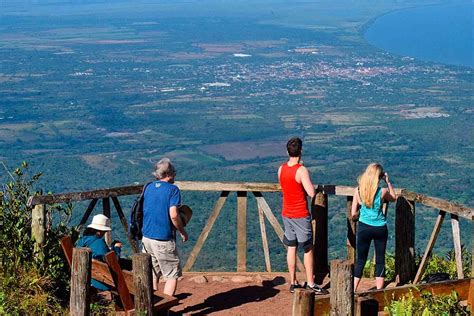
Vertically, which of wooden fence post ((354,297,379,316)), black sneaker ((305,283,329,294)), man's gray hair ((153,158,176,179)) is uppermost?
man's gray hair ((153,158,176,179))

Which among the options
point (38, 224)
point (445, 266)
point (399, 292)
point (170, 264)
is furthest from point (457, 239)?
point (38, 224)

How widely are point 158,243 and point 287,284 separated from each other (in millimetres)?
1736

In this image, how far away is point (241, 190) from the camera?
28.7 ft

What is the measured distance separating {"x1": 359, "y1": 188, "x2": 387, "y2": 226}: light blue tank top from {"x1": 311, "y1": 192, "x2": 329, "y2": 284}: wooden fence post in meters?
0.73

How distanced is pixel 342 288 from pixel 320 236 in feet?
11.4

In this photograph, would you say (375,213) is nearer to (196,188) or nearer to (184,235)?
(184,235)

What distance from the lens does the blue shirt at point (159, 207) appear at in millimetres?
7145

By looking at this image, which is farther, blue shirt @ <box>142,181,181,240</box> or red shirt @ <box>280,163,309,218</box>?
red shirt @ <box>280,163,309,218</box>

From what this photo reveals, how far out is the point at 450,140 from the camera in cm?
8750

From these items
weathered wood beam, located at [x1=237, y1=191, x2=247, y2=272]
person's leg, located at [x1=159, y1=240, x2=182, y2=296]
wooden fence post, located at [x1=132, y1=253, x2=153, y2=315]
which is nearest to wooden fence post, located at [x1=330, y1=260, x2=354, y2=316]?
wooden fence post, located at [x1=132, y1=253, x2=153, y2=315]

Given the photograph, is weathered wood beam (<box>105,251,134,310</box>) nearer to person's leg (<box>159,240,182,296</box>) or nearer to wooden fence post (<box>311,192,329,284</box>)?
person's leg (<box>159,240,182,296</box>)

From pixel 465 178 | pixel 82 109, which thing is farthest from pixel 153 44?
pixel 465 178

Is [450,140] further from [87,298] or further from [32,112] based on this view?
[87,298]

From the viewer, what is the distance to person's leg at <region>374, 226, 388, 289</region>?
782 cm
